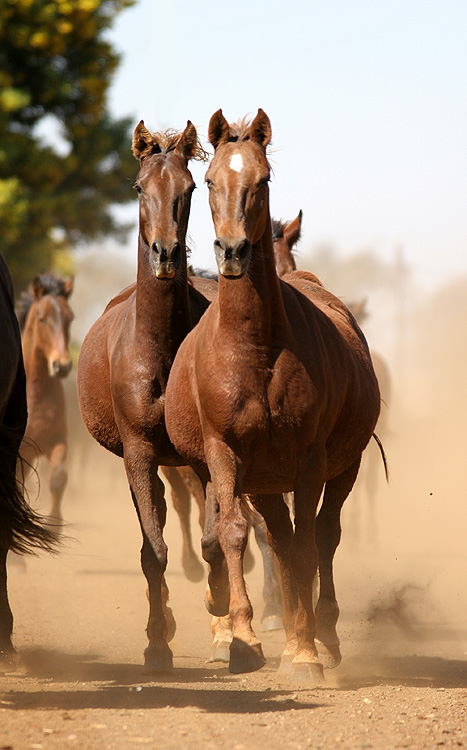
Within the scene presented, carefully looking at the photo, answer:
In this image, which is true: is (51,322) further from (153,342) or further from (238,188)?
(238,188)

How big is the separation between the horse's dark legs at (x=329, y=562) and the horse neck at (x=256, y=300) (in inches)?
64.3

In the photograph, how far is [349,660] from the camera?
6.66 m

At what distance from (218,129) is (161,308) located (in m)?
1.44

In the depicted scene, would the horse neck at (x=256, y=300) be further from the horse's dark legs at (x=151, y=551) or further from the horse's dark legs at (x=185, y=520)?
the horse's dark legs at (x=185, y=520)

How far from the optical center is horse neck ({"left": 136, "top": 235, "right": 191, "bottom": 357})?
6.55 m

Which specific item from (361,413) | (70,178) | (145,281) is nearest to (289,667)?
(361,413)

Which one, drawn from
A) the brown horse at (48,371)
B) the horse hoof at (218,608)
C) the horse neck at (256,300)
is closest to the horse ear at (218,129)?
the horse neck at (256,300)

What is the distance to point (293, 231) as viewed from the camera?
28.7ft

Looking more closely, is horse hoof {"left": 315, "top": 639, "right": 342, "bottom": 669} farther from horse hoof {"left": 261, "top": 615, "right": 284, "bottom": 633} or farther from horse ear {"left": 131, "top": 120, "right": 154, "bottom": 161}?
horse ear {"left": 131, "top": 120, "right": 154, "bottom": 161}

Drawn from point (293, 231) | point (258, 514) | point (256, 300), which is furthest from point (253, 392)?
point (293, 231)

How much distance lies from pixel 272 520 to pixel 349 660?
1089 millimetres

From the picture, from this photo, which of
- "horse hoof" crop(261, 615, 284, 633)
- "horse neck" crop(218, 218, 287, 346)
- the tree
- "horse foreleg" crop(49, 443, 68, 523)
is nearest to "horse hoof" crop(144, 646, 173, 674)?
"horse neck" crop(218, 218, 287, 346)

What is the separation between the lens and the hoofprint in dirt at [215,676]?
13.5 feet

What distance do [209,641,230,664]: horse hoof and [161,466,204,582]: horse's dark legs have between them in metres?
2.35
